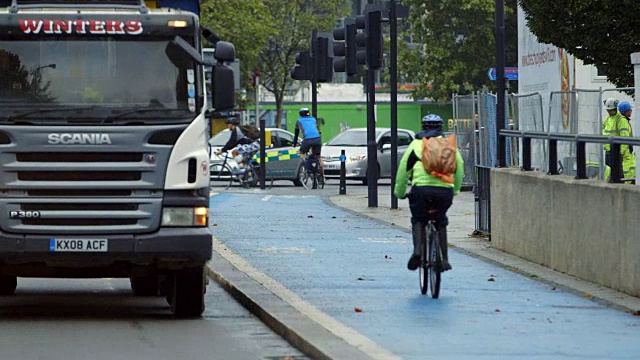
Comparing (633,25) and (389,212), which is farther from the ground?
(633,25)

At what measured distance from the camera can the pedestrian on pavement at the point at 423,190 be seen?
1483 cm

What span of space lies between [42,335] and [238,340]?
1.43m

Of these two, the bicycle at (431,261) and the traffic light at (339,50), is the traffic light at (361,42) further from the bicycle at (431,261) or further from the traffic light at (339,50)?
the bicycle at (431,261)

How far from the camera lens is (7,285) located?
15.4m

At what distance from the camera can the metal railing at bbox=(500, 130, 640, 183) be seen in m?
15.5

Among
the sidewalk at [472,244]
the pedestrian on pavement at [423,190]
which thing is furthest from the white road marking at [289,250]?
the pedestrian on pavement at [423,190]

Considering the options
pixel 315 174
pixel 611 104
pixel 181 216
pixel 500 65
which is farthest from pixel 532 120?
pixel 315 174

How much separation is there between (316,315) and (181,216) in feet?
4.34

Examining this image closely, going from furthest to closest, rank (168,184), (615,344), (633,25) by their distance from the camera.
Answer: (633,25)
(168,184)
(615,344)

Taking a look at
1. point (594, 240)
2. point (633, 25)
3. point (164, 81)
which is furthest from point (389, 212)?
point (164, 81)

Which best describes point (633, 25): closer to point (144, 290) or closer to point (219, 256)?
point (219, 256)

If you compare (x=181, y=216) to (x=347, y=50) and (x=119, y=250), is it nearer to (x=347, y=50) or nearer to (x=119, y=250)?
(x=119, y=250)

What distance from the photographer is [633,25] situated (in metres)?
26.6

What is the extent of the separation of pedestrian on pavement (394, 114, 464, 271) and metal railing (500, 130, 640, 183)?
1.52 meters
